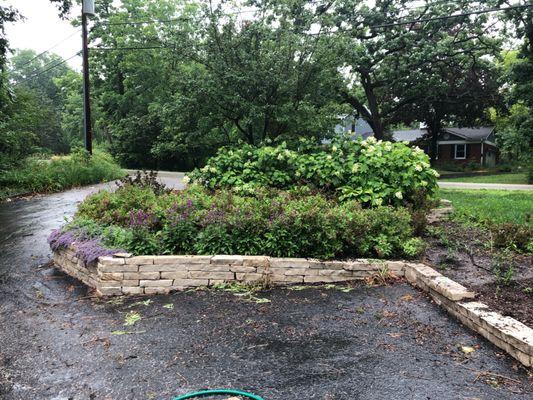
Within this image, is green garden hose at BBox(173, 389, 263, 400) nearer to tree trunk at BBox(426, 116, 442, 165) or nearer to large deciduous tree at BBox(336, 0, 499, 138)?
large deciduous tree at BBox(336, 0, 499, 138)

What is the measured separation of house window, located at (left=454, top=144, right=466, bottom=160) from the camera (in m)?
36.0

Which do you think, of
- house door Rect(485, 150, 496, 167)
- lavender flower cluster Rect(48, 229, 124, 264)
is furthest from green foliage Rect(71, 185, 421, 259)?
house door Rect(485, 150, 496, 167)

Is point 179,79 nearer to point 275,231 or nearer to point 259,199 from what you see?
point 259,199

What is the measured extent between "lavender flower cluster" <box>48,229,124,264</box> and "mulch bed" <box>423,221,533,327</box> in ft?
11.4

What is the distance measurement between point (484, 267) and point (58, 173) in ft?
38.9

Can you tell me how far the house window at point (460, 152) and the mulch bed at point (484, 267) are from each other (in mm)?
33936

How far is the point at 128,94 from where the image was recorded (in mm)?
25078

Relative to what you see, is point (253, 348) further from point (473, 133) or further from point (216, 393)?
point (473, 133)

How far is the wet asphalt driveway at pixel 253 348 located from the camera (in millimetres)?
2438

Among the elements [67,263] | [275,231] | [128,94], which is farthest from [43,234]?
[128,94]

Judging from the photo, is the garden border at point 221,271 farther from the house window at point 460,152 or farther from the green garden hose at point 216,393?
the house window at point 460,152

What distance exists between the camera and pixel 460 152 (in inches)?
1427

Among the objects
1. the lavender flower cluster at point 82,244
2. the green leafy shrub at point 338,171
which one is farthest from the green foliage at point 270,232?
the green leafy shrub at point 338,171

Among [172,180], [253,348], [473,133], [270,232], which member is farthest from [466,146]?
[253,348]
